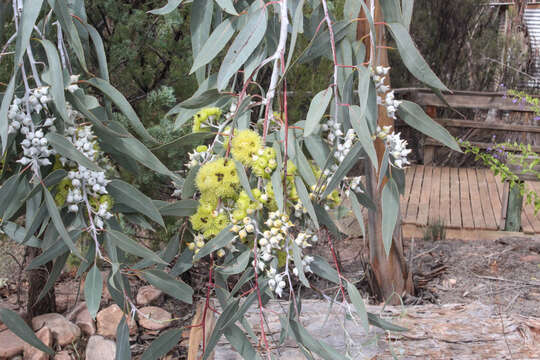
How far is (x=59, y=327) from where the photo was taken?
178 cm

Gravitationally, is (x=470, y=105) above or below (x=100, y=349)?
above

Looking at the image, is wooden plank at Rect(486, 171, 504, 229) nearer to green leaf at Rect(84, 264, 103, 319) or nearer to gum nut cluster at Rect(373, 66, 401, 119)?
gum nut cluster at Rect(373, 66, 401, 119)

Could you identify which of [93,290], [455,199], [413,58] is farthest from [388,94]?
[455,199]

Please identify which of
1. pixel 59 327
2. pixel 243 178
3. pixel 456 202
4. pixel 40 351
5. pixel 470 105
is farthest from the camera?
pixel 470 105

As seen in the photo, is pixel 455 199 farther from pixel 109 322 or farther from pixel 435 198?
pixel 109 322

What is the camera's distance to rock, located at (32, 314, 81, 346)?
1760mm

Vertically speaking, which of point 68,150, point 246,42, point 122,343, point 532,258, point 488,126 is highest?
point 246,42

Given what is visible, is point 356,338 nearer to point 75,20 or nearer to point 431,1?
point 75,20

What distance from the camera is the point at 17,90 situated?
30.9 inches

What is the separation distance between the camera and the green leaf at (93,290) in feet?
2.56

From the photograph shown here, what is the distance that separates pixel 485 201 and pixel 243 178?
3.49 meters

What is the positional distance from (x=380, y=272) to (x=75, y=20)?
1.42 meters

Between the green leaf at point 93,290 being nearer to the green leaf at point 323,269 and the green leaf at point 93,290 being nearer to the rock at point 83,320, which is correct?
the green leaf at point 323,269

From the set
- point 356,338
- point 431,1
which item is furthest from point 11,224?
point 431,1
